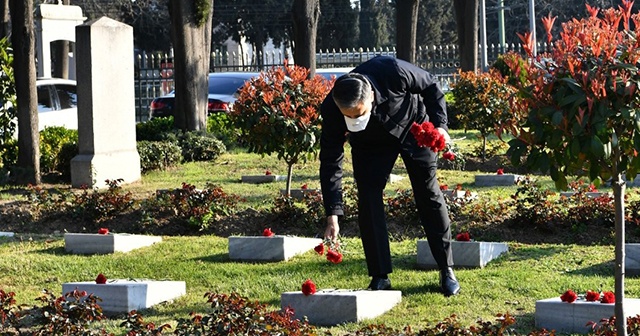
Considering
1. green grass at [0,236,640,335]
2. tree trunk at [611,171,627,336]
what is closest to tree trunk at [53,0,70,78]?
green grass at [0,236,640,335]

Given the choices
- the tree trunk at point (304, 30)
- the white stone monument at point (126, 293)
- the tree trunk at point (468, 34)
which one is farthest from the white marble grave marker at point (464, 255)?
the tree trunk at point (468, 34)

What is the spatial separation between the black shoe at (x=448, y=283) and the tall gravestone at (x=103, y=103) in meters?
7.88

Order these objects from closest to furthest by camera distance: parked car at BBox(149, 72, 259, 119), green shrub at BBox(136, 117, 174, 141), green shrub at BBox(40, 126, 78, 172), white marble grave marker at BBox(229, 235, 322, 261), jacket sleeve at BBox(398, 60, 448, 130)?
jacket sleeve at BBox(398, 60, 448, 130) → white marble grave marker at BBox(229, 235, 322, 261) → green shrub at BBox(40, 126, 78, 172) → green shrub at BBox(136, 117, 174, 141) → parked car at BBox(149, 72, 259, 119)

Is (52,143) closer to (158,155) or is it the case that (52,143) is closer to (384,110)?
(158,155)

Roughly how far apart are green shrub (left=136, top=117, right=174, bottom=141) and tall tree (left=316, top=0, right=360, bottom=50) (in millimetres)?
34398

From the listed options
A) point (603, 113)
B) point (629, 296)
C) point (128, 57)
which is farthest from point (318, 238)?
point (128, 57)

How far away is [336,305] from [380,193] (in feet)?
2.88

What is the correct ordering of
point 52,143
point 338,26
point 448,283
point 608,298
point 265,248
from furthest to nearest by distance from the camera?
1. point 338,26
2. point 52,143
3. point 265,248
4. point 448,283
5. point 608,298

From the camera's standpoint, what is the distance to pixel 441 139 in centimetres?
639

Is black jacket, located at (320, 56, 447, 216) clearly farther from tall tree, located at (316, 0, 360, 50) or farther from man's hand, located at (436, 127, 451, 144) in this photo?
tall tree, located at (316, 0, 360, 50)

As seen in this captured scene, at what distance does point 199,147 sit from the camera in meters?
17.8

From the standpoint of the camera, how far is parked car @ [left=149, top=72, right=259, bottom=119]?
2312 cm

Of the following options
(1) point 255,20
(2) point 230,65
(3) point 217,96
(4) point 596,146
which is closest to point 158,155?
(3) point 217,96

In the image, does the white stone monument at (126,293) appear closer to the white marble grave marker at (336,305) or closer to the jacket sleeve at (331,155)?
the white marble grave marker at (336,305)
